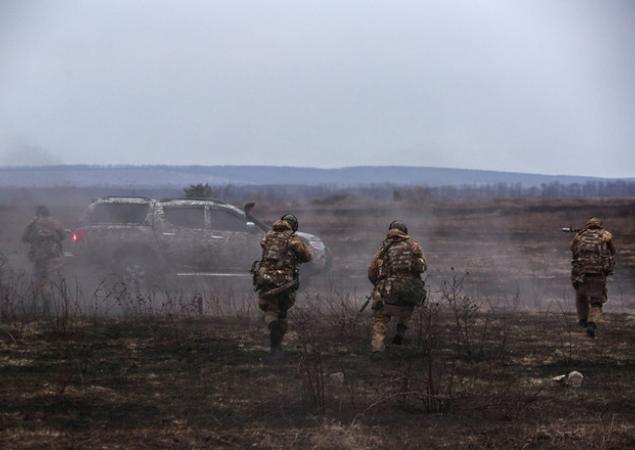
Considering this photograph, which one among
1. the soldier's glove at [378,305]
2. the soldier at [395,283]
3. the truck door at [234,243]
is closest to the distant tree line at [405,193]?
the truck door at [234,243]

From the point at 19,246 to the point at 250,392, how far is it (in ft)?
55.2

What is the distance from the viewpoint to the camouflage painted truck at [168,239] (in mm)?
16203

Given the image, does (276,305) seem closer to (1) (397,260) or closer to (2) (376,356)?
(2) (376,356)

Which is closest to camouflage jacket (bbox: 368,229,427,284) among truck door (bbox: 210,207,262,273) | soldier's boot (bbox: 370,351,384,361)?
soldier's boot (bbox: 370,351,384,361)

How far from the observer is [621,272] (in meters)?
22.9

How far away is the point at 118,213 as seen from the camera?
1658cm

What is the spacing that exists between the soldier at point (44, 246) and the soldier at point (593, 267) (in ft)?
28.9

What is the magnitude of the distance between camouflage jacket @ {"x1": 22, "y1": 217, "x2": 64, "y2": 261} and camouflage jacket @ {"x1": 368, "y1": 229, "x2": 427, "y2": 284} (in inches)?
260

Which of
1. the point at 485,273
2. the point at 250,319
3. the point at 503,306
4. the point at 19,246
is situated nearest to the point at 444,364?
the point at 250,319

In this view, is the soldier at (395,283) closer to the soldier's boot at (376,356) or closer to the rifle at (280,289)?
the soldier's boot at (376,356)

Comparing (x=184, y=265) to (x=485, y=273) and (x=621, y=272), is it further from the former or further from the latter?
(x=621, y=272)

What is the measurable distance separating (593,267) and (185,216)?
7.61 metres

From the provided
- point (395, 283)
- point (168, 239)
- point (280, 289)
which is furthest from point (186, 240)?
point (395, 283)

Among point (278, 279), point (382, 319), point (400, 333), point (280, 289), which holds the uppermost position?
point (278, 279)
